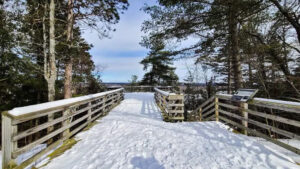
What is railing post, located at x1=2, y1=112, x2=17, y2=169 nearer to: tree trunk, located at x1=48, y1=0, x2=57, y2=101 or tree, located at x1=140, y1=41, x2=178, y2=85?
tree trunk, located at x1=48, y1=0, x2=57, y2=101

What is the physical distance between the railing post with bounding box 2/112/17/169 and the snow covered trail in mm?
480

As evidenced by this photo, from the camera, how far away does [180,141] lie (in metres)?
2.76

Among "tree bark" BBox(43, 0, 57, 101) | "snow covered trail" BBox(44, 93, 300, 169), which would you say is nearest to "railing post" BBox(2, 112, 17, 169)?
"snow covered trail" BBox(44, 93, 300, 169)

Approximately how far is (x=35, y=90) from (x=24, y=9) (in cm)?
404

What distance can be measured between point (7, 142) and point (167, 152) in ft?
7.05

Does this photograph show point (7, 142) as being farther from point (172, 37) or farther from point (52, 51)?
point (172, 37)

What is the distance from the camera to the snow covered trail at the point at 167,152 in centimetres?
195

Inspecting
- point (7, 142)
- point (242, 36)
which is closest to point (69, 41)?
point (7, 142)

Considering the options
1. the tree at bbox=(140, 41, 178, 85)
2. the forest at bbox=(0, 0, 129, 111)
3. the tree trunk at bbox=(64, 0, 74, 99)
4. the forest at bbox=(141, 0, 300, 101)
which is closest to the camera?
the forest at bbox=(0, 0, 129, 111)

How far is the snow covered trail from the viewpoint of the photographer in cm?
195

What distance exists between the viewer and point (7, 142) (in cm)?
160

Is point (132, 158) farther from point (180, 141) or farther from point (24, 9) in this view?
point (24, 9)

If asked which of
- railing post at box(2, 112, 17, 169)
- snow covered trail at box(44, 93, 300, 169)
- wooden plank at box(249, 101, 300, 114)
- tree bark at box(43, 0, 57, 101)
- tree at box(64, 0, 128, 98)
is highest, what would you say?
tree at box(64, 0, 128, 98)

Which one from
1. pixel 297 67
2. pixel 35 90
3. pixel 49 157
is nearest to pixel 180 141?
pixel 49 157
